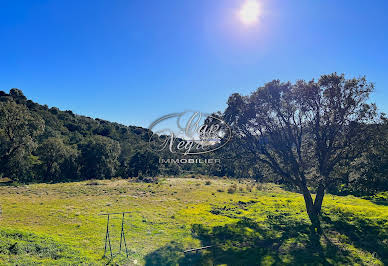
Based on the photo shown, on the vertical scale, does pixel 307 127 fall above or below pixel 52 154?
above

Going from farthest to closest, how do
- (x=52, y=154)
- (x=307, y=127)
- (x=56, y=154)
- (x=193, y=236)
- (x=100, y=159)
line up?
(x=100, y=159) → (x=56, y=154) → (x=52, y=154) → (x=307, y=127) → (x=193, y=236)

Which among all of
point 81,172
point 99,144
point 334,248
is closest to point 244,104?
point 334,248

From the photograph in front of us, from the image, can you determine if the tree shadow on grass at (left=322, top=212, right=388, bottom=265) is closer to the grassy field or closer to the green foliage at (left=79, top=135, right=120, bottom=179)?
the grassy field

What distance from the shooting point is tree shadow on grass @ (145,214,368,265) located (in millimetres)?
11031

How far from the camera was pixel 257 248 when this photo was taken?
42.0ft

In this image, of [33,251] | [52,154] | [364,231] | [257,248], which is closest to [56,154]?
[52,154]

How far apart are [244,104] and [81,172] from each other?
5116cm

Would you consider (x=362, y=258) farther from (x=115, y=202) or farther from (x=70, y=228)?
(x=115, y=202)

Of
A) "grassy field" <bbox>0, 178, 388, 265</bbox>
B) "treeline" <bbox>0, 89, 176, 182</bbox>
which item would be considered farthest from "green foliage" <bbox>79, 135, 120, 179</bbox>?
"grassy field" <bbox>0, 178, 388, 265</bbox>

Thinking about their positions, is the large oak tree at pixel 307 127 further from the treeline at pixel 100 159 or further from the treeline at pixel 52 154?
the treeline at pixel 52 154

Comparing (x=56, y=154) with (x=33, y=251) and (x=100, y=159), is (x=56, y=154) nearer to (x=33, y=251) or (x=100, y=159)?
(x=100, y=159)

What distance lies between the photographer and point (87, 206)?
2261cm

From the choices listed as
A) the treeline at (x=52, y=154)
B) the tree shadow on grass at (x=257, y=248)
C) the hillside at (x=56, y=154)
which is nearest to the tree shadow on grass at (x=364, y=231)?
the tree shadow on grass at (x=257, y=248)

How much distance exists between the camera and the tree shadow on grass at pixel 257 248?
11031 mm
